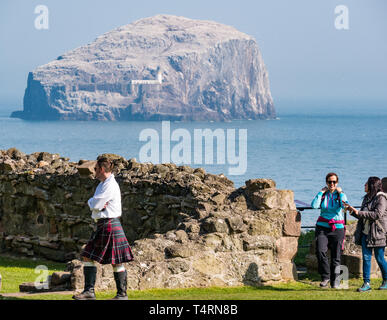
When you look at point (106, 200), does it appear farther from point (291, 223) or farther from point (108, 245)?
point (291, 223)

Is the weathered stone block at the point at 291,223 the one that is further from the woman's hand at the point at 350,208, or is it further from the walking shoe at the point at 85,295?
the walking shoe at the point at 85,295

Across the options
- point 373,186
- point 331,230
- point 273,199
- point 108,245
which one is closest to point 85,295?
point 108,245

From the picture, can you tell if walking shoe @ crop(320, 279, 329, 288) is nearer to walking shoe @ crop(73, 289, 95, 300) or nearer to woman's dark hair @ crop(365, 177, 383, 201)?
woman's dark hair @ crop(365, 177, 383, 201)

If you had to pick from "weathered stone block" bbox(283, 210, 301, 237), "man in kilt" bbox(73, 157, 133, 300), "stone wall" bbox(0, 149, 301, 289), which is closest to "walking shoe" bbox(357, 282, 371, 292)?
"stone wall" bbox(0, 149, 301, 289)

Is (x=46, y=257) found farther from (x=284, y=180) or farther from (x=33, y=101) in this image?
(x=33, y=101)

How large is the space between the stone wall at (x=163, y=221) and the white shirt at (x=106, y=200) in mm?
1770

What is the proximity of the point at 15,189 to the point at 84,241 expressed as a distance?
109 inches

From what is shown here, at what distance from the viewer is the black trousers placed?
487 inches

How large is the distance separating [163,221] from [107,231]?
218 inches

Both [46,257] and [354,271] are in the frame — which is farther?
[46,257]

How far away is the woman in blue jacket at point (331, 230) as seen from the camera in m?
12.3

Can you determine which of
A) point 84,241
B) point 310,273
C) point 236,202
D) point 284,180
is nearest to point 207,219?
point 236,202

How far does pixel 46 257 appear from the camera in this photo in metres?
18.3

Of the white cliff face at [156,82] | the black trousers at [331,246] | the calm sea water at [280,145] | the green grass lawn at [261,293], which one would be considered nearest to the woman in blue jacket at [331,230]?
the black trousers at [331,246]
